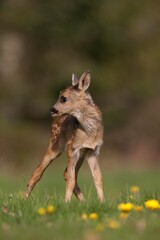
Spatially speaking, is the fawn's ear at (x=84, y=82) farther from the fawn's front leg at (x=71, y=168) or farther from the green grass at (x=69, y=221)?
the green grass at (x=69, y=221)

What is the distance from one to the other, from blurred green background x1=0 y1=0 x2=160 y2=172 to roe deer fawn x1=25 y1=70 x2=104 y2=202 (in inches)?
861

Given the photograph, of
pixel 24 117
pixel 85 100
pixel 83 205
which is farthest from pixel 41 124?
pixel 83 205

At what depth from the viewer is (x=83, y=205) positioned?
8.64 meters

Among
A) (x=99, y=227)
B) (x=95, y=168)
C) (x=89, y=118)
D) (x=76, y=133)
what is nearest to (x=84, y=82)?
(x=89, y=118)

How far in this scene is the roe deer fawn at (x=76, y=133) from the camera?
11.2 m

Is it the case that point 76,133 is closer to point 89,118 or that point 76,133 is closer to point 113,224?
point 89,118

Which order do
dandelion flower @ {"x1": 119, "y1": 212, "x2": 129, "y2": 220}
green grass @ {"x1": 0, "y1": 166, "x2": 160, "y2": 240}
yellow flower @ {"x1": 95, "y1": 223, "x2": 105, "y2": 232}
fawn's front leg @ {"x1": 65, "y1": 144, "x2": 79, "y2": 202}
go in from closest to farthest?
green grass @ {"x1": 0, "y1": 166, "x2": 160, "y2": 240} → yellow flower @ {"x1": 95, "y1": 223, "x2": 105, "y2": 232} → dandelion flower @ {"x1": 119, "y1": 212, "x2": 129, "y2": 220} → fawn's front leg @ {"x1": 65, "y1": 144, "x2": 79, "y2": 202}

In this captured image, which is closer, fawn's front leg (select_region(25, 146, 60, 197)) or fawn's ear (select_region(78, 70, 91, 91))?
fawn's ear (select_region(78, 70, 91, 91))

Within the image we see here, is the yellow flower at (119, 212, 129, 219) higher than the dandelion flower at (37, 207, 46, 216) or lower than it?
lower

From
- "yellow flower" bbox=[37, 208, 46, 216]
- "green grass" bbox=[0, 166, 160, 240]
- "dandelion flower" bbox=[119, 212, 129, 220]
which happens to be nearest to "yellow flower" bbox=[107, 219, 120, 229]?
"green grass" bbox=[0, 166, 160, 240]

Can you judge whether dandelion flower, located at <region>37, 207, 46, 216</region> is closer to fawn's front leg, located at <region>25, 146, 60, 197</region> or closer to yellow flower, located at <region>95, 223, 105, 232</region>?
yellow flower, located at <region>95, 223, 105, 232</region>

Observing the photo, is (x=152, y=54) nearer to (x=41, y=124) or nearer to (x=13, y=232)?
(x=41, y=124)

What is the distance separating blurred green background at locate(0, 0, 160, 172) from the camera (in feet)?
120

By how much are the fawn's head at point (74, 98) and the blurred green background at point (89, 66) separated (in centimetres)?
2198
